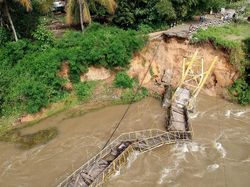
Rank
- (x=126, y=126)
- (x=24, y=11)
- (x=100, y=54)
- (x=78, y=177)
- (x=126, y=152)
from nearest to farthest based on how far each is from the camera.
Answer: (x=78, y=177), (x=126, y=152), (x=126, y=126), (x=100, y=54), (x=24, y=11)

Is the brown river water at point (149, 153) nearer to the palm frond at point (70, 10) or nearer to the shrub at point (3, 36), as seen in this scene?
the shrub at point (3, 36)

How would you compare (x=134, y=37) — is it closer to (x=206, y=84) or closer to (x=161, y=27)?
(x=161, y=27)

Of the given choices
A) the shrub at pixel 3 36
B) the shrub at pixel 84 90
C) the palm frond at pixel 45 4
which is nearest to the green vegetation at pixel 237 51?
the shrub at pixel 84 90

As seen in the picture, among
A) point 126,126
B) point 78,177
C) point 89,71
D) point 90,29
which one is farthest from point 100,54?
point 78,177

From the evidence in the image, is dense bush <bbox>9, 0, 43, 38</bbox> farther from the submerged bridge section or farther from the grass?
the grass

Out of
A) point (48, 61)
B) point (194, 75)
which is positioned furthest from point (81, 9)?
point (194, 75)

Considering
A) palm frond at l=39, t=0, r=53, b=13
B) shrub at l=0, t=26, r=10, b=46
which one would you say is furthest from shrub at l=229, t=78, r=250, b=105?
shrub at l=0, t=26, r=10, b=46
